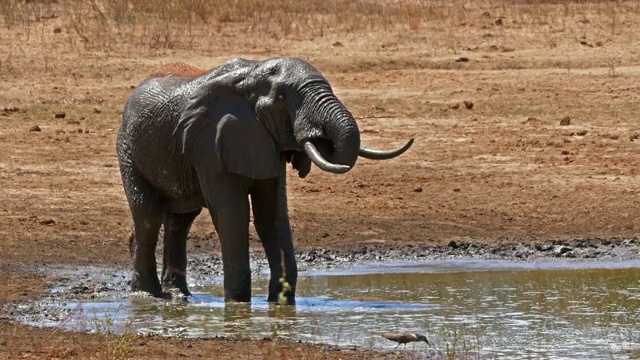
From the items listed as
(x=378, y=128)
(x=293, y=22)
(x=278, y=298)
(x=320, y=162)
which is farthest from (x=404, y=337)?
(x=293, y=22)

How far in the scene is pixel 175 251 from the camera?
12.1m

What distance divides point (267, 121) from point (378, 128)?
7.46 meters

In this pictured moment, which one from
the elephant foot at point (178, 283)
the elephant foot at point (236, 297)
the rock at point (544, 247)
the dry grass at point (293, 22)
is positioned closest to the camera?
the elephant foot at point (236, 297)

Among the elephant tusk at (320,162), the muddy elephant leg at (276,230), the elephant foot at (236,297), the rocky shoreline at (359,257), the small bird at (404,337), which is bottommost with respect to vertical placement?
the rocky shoreline at (359,257)

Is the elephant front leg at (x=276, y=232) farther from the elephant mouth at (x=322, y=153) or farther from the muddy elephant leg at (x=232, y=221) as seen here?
the elephant mouth at (x=322, y=153)

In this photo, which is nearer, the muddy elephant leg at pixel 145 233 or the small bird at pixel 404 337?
the small bird at pixel 404 337

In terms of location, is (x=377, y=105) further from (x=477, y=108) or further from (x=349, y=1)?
(x=349, y=1)

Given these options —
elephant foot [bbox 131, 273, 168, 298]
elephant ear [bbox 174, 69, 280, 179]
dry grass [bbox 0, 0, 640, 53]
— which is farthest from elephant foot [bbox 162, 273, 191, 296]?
dry grass [bbox 0, 0, 640, 53]

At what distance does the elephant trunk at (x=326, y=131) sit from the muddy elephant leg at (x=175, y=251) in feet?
6.19

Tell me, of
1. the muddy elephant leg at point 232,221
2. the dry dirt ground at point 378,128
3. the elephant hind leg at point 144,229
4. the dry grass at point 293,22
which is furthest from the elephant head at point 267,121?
the dry grass at point 293,22

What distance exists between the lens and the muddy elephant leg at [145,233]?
468 inches

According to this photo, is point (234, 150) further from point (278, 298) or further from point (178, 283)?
point (178, 283)

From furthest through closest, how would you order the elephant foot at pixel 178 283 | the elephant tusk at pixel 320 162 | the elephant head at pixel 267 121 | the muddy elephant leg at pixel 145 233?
the elephant foot at pixel 178 283
the muddy elephant leg at pixel 145 233
the elephant head at pixel 267 121
the elephant tusk at pixel 320 162

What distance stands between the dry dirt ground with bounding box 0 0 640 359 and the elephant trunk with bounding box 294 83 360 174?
1.38 m
